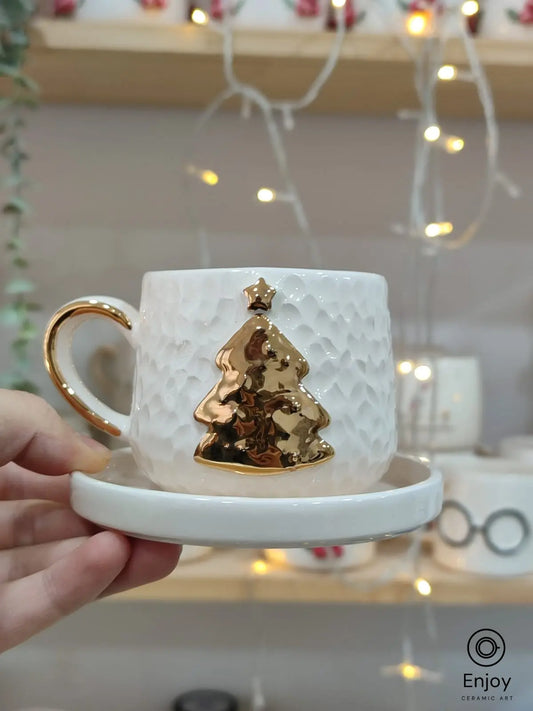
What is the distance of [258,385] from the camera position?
33 centimetres

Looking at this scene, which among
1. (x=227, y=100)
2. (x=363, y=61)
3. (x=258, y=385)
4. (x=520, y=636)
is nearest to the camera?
(x=258, y=385)

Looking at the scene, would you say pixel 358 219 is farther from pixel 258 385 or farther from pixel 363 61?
pixel 258 385

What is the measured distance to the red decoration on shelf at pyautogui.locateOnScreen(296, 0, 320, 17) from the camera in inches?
23.2

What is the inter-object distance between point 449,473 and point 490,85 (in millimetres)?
377

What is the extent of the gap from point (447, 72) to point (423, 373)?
274 mm

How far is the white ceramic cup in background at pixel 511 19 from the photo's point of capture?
0.61m

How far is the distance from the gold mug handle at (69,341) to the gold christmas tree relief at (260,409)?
85 mm

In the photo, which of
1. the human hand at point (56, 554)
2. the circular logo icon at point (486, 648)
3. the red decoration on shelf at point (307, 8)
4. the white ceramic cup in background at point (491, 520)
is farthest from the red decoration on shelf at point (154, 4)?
the circular logo icon at point (486, 648)

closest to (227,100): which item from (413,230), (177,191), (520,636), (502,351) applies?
(177,191)

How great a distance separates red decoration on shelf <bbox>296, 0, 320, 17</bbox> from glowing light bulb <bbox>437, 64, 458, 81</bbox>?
12 cm

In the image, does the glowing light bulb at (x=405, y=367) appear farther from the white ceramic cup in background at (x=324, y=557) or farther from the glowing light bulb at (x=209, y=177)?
the glowing light bulb at (x=209, y=177)

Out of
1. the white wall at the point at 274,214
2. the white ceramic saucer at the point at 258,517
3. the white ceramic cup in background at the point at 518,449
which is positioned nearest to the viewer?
the white ceramic saucer at the point at 258,517

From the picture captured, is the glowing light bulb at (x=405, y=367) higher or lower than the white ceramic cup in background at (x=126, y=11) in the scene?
lower

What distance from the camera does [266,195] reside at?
0.74 m
